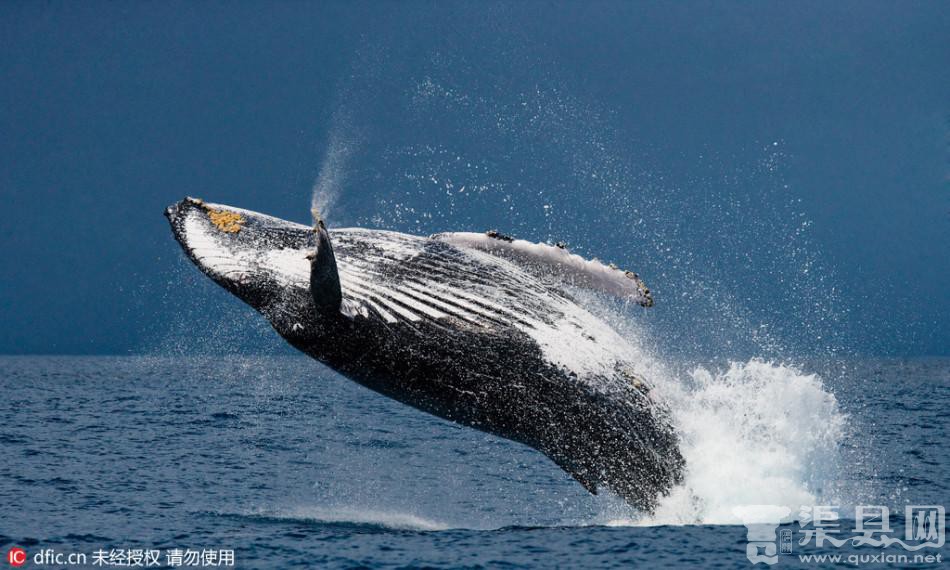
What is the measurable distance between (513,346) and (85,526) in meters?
7.47

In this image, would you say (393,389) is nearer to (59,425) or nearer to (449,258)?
(449,258)

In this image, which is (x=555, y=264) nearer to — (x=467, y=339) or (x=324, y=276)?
(x=467, y=339)

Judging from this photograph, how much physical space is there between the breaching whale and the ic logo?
433 cm

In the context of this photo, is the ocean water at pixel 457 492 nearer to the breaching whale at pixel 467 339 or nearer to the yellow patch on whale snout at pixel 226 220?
the breaching whale at pixel 467 339

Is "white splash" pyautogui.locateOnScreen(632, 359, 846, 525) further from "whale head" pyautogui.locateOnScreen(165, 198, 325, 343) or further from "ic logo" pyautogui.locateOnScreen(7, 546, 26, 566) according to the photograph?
"ic logo" pyautogui.locateOnScreen(7, 546, 26, 566)

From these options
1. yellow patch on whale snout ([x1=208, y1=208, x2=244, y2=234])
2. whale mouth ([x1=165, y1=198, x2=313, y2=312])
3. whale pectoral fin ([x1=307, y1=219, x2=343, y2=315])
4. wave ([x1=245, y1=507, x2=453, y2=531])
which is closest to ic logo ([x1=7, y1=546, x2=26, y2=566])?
wave ([x1=245, y1=507, x2=453, y2=531])

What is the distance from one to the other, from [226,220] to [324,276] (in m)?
2.12

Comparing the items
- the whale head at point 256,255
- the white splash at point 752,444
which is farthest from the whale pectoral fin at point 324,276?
the white splash at point 752,444

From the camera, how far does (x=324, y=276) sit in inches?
344

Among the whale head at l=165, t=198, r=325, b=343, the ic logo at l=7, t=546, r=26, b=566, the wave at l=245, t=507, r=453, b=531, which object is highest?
the whale head at l=165, t=198, r=325, b=343

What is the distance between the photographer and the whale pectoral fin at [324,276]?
8.51 m

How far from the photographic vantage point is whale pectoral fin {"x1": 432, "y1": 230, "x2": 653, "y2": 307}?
10305 mm

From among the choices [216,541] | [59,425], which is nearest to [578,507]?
[216,541]

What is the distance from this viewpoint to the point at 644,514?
10.8 m
